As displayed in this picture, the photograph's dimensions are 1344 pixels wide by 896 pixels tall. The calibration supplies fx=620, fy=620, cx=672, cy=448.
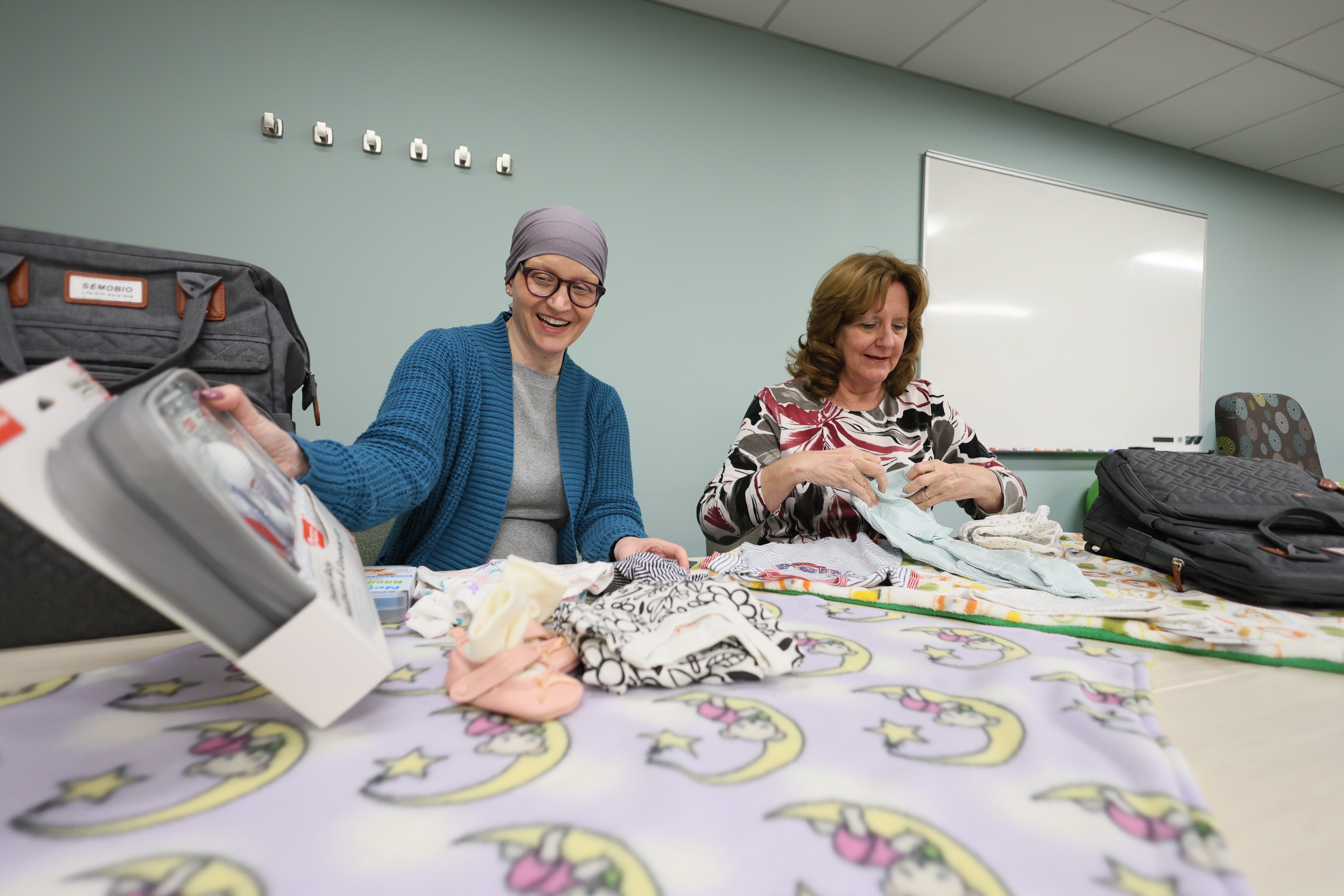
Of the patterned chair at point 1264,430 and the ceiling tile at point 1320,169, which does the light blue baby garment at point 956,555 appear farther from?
the ceiling tile at point 1320,169

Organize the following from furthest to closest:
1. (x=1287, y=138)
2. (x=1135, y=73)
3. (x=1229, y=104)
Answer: (x=1287, y=138), (x=1229, y=104), (x=1135, y=73)

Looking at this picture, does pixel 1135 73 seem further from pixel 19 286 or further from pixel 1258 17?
pixel 19 286

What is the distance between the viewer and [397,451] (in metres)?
0.80

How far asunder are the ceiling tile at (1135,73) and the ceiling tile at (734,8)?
4.29ft

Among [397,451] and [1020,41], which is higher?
[1020,41]

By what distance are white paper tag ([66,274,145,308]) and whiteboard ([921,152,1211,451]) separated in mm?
2653

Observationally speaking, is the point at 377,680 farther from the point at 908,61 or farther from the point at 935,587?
the point at 908,61

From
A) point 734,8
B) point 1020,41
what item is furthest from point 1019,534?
point 1020,41

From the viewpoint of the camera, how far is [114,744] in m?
0.37

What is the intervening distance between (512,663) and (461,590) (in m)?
0.24

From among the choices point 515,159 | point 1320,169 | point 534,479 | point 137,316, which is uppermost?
point 1320,169

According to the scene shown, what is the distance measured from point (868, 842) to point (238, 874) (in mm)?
283

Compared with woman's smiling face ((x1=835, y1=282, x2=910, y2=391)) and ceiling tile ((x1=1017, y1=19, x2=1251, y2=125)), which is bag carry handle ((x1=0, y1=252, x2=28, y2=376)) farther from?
ceiling tile ((x1=1017, y1=19, x2=1251, y2=125))

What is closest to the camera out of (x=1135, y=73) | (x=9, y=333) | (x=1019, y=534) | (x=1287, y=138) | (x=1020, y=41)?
(x=9, y=333)
